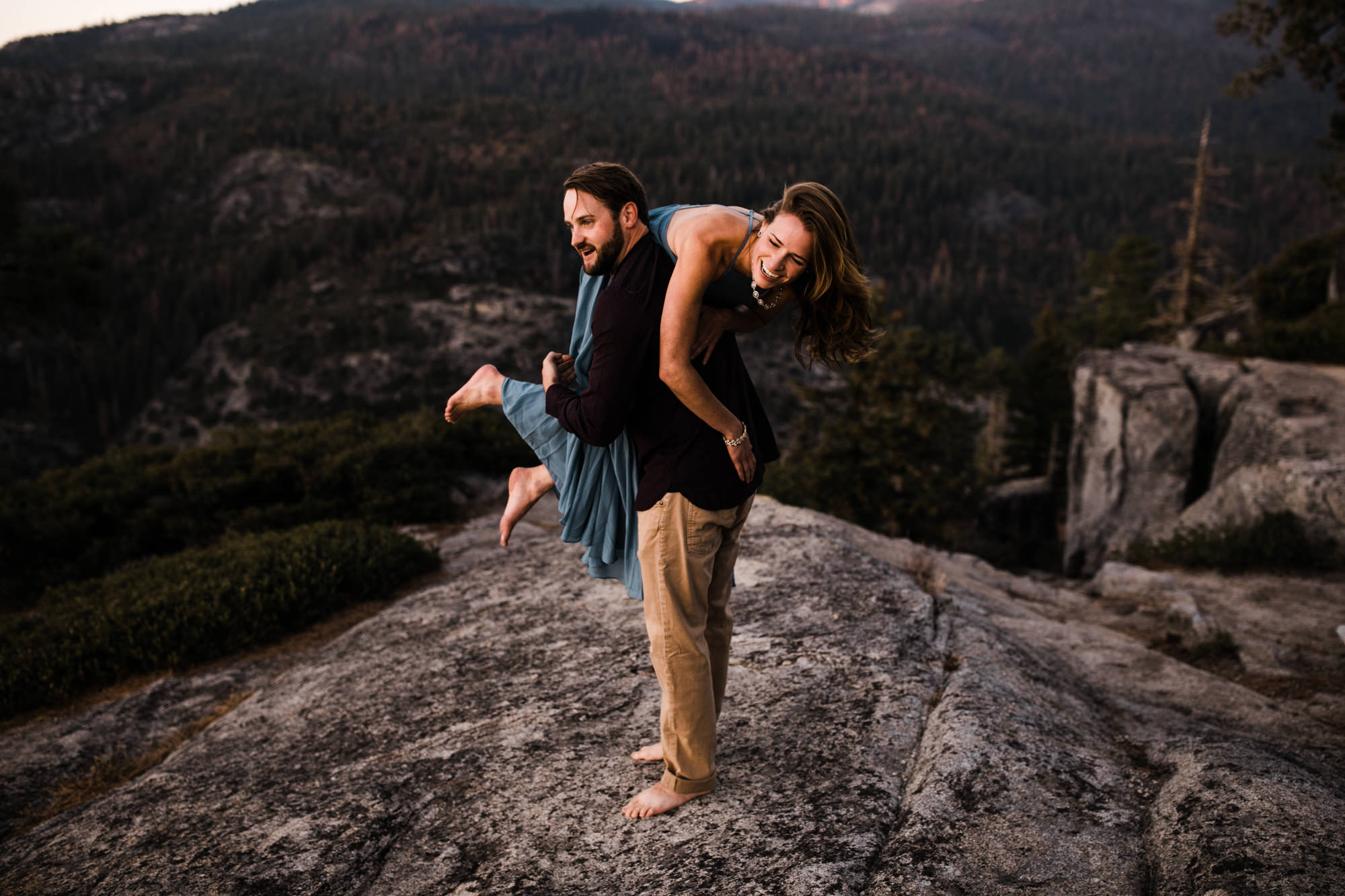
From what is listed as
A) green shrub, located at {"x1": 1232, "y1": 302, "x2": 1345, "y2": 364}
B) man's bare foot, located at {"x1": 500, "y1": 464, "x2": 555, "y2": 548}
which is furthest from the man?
green shrub, located at {"x1": 1232, "y1": 302, "x2": 1345, "y2": 364}

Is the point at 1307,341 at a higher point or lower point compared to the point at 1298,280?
lower

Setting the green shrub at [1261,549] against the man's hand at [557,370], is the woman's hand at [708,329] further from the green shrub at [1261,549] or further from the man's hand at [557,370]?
the green shrub at [1261,549]

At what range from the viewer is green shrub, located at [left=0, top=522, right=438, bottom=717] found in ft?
17.5

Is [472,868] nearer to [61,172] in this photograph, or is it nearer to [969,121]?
[61,172]

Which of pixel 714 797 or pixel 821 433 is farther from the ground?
pixel 714 797

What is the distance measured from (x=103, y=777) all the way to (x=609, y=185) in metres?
4.03

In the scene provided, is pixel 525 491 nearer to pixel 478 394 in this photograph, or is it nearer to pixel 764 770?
pixel 478 394

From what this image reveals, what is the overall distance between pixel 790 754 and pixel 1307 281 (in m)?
21.7

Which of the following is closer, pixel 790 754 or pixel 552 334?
pixel 790 754

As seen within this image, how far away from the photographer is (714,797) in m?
3.02

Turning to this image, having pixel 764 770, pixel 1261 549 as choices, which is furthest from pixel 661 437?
pixel 1261 549

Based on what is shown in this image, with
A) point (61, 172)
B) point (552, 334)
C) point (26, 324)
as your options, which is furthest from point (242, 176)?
point (26, 324)

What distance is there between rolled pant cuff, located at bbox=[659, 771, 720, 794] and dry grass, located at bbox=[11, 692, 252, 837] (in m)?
2.90

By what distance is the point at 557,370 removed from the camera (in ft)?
9.02
